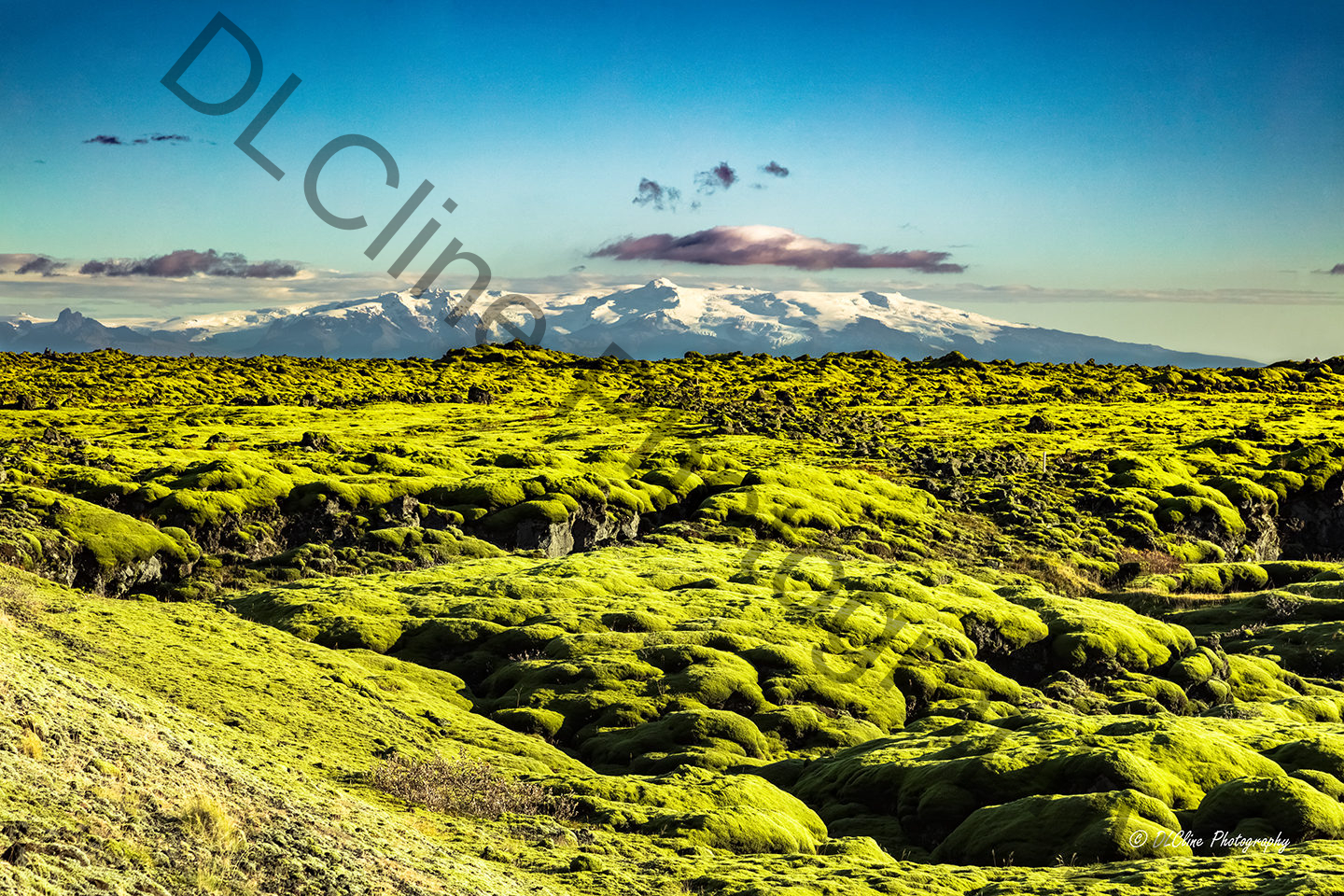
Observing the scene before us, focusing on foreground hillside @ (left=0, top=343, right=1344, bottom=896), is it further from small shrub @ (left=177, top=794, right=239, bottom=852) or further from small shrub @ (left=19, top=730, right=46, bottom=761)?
small shrub @ (left=19, top=730, right=46, bottom=761)

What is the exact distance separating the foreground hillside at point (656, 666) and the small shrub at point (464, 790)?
142 mm

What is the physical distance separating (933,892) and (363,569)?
3433cm

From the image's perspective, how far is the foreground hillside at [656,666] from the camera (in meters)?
16.2

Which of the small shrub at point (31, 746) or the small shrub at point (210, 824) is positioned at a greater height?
the small shrub at point (31, 746)

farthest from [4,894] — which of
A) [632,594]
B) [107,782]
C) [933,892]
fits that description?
[632,594]

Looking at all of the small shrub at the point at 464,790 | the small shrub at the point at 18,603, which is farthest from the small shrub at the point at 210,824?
the small shrub at the point at 18,603

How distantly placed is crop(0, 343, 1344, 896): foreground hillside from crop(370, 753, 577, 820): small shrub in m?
0.14

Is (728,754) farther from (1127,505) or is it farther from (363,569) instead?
(1127,505)

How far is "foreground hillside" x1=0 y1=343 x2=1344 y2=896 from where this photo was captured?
16188mm

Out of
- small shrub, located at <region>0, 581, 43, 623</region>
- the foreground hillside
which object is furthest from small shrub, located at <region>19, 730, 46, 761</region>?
small shrub, located at <region>0, 581, 43, 623</region>

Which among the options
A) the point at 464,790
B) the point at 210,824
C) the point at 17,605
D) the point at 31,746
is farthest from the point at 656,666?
the point at 31,746

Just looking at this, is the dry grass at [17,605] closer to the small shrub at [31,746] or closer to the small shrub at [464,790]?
the small shrub at [31,746]

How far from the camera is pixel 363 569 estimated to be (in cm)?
4547

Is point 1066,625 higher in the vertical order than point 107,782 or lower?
lower
